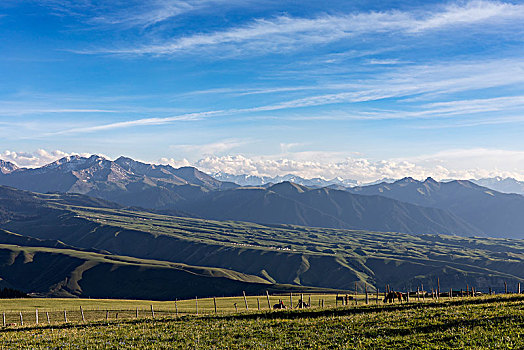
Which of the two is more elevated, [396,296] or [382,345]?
[382,345]

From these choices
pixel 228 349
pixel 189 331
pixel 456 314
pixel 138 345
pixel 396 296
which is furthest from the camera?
pixel 396 296

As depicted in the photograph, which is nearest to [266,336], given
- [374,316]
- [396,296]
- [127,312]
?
[374,316]

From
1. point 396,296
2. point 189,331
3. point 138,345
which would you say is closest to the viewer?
point 138,345

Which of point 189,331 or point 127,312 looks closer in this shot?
point 189,331

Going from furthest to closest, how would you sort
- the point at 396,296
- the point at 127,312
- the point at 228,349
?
the point at 127,312, the point at 396,296, the point at 228,349

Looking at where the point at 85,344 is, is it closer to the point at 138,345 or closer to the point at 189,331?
the point at 138,345

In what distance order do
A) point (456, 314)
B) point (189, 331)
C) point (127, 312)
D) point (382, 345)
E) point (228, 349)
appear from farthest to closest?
point (127, 312)
point (189, 331)
point (456, 314)
point (228, 349)
point (382, 345)

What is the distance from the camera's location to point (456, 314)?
40000 millimetres

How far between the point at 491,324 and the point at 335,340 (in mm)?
12943

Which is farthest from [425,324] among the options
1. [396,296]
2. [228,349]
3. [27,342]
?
[396,296]

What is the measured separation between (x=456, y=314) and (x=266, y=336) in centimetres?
1830

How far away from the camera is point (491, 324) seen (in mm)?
34375

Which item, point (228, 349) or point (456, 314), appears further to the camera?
point (456, 314)

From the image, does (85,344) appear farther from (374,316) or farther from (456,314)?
(456,314)
